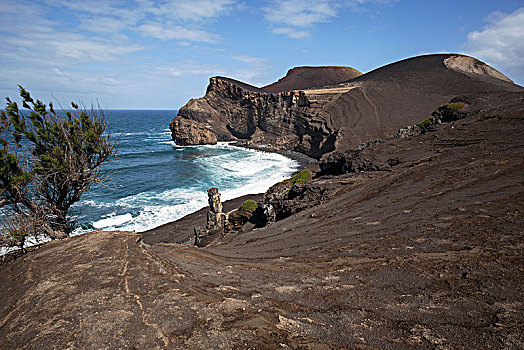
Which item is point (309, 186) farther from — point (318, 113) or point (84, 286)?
point (318, 113)

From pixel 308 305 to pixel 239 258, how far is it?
4.18 meters

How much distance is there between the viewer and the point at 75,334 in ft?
13.8

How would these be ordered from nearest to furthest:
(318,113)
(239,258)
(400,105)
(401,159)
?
1. (239,258)
2. (401,159)
3. (400,105)
4. (318,113)

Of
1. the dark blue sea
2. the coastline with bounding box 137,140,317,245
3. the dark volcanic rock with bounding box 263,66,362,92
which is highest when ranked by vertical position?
Result: the dark volcanic rock with bounding box 263,66,362,92

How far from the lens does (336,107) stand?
53875mm

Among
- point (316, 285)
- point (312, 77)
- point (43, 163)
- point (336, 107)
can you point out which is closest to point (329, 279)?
point (316, 285)

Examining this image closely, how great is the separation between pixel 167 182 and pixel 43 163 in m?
28.3

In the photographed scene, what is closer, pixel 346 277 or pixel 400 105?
pixel 346 277

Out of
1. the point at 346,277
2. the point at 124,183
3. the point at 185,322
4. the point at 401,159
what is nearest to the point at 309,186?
the point at 401,159

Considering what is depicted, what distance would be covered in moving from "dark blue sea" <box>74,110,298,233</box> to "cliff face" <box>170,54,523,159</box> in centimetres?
782

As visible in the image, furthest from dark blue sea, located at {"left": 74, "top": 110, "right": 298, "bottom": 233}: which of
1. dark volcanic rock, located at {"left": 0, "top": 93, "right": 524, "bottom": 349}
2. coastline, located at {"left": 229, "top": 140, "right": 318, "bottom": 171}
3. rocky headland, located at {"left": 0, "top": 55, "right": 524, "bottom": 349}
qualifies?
dark volcanic rock, located at {"left": 0, "top": 93, "right": 524, "bottom": 349}

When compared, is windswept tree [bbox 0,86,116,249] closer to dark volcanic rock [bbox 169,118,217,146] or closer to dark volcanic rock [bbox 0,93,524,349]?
dark volcanic rock [bbox 0,93,524,349]

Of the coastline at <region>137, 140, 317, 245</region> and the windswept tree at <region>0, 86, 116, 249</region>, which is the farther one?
the coastline at <region>137, 140, 317, 245</region>

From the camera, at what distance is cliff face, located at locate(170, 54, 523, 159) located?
48656mm
